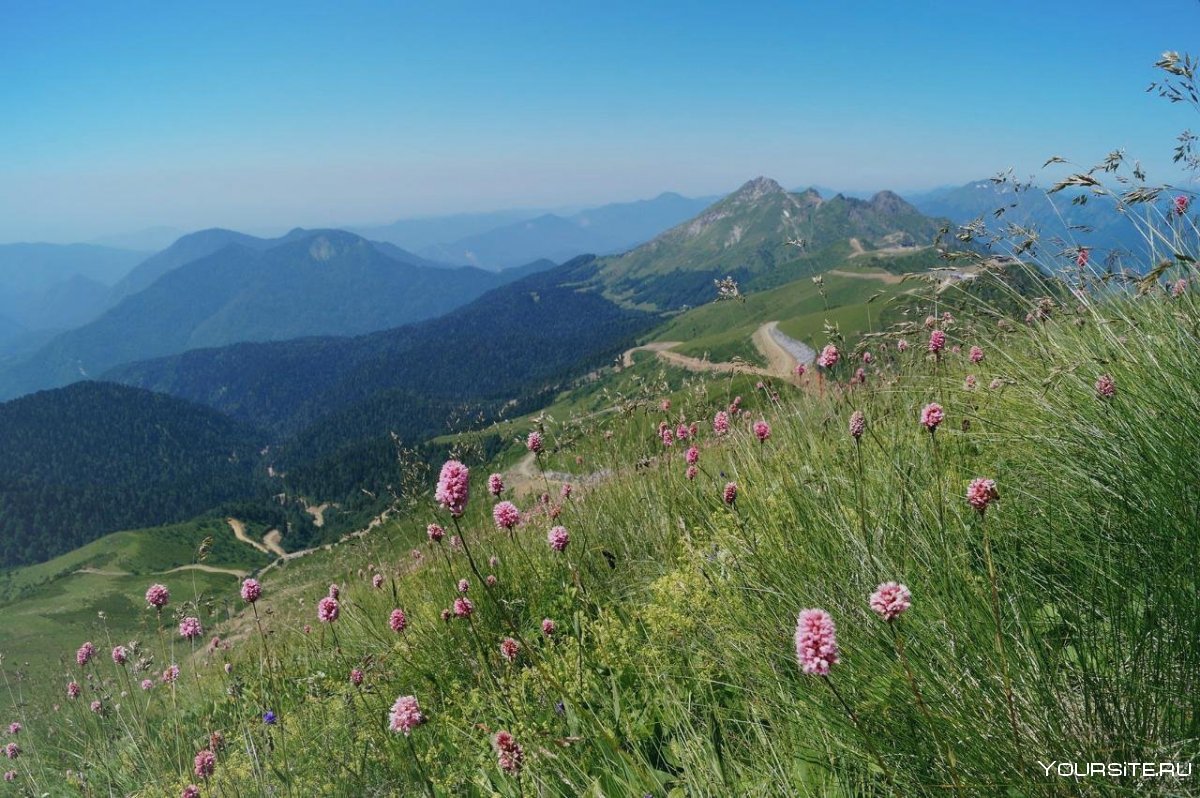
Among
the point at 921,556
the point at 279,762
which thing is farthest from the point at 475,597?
the point at 921,556

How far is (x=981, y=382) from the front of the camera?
15.8ft

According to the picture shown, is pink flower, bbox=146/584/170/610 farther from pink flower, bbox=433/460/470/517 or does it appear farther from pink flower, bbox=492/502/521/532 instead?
pink flower, bbox=433/460/470/517

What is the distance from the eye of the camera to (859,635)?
2.32 meters

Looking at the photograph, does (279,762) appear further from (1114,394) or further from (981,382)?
(981,382)

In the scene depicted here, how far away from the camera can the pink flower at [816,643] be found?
5.10ft

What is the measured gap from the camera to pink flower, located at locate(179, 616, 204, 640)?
4804 millimetres

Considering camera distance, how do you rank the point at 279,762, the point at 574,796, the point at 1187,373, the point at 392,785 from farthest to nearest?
the point at 279,762 < the point at 392,785 < the point at 1187,373 < the point at 574,796

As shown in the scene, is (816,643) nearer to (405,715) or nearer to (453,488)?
(453,488)

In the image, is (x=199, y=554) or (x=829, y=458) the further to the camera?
(x=829, y=458)

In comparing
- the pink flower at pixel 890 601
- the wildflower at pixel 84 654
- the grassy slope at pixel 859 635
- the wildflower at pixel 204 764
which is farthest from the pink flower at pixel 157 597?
the pink flower at pixel 890 601

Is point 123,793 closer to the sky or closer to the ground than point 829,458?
closer to the ground

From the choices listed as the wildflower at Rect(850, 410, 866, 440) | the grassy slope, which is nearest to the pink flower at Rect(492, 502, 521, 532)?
the grassy slope

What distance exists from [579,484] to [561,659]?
182 inches

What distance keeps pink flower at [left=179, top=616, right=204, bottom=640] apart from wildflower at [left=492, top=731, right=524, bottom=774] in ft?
11.8
